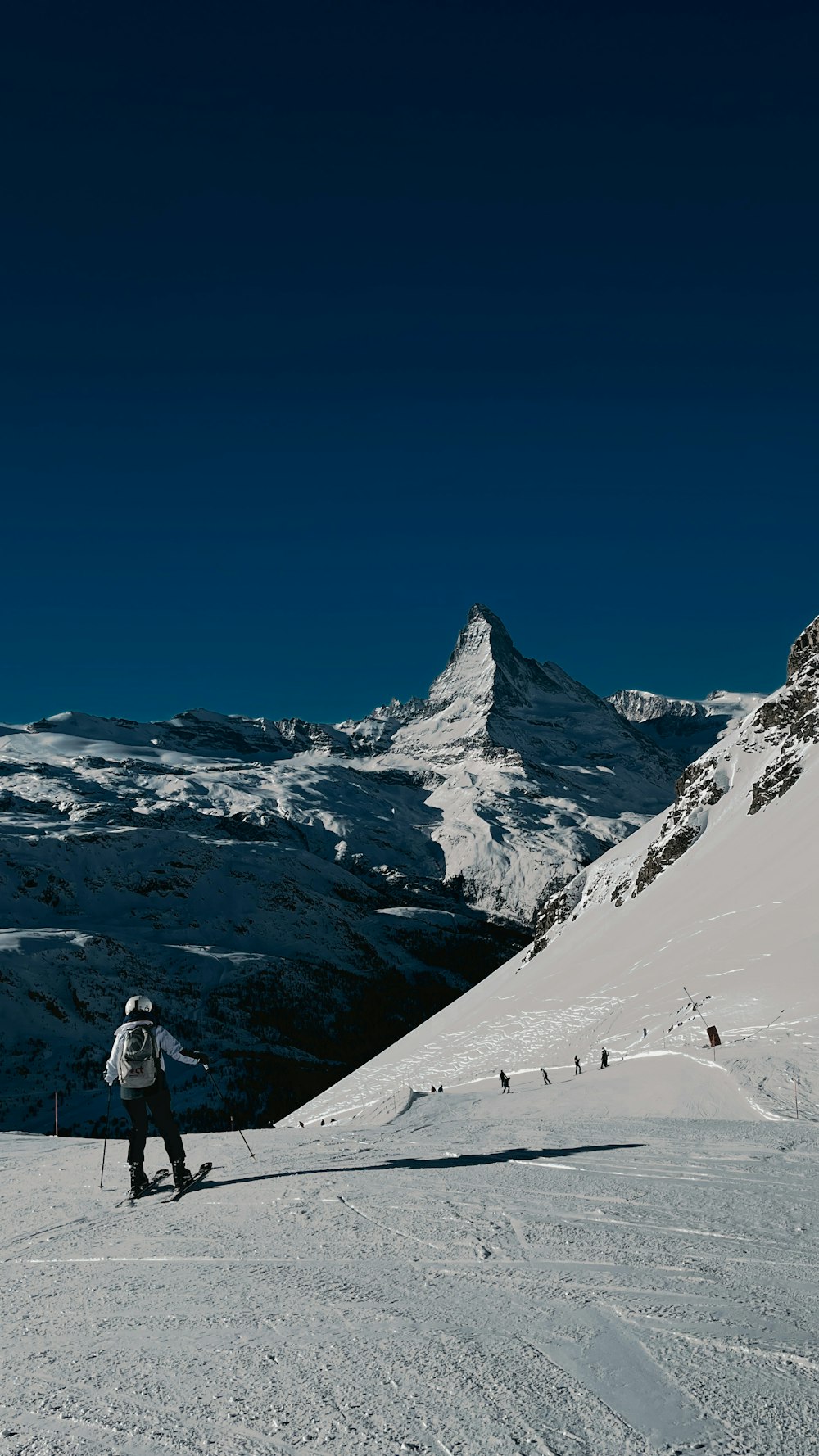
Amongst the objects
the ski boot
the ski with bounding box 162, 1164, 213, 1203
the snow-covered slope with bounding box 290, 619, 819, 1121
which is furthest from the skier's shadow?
the snow-covered slope with bounding box 290, 619, 819, 1121

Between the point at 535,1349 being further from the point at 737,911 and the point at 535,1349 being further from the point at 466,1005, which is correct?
the point at 466,1005

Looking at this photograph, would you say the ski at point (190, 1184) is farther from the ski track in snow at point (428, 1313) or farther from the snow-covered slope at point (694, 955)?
the snow-covered slope at point (694, 955)

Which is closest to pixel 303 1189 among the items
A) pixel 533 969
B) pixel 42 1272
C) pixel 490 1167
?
pixel 490 1167

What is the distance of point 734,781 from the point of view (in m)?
60.8

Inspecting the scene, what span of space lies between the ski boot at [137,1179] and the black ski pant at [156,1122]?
0.24 feet

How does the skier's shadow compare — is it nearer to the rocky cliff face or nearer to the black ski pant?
the black ski pant

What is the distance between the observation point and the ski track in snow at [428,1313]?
4.19 metres

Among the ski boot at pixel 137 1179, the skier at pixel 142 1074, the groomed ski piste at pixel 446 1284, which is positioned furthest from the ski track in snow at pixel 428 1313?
the skier at pixel 142 1074

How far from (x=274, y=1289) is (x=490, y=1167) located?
4743 millimetres

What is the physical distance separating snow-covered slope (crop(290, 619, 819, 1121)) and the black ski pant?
9586mm

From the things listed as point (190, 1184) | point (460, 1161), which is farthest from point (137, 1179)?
point (460, 1161)

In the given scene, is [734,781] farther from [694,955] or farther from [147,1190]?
[147,1190]

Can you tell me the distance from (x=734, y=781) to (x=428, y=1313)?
59204mm

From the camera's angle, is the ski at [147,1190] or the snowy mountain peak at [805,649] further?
the snowy mountain peak at [805,649]
